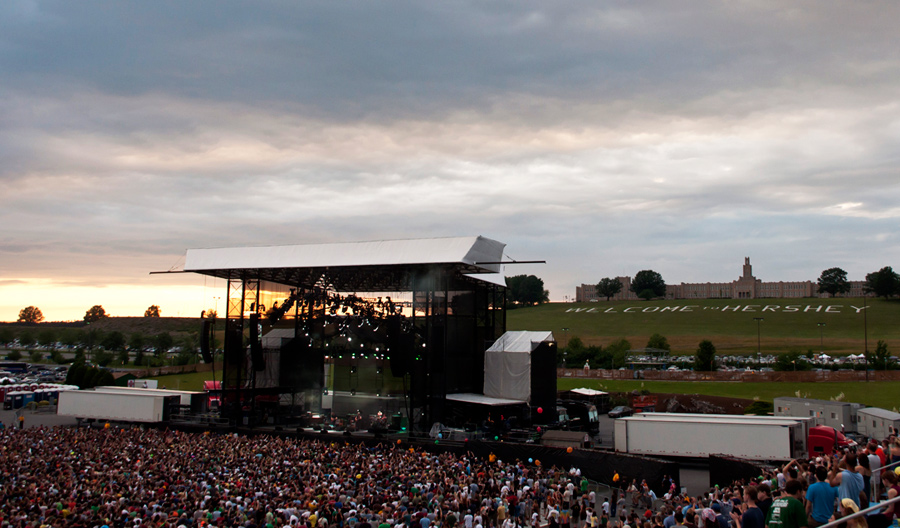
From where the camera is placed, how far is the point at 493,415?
34.5 m

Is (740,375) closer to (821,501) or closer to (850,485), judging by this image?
(850,485)

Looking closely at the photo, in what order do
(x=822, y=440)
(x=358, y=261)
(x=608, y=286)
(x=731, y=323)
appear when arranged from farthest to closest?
(x=608, y=286)
(x=731, y=323)
(x=358, y=261)
(x=822, y=440)

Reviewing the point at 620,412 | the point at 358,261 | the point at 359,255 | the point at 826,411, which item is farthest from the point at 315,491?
the point at 620,412

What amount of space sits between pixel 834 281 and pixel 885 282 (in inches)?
1293

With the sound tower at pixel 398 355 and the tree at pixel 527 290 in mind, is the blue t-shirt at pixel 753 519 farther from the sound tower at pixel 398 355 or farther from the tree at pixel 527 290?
the tree at pixel 527 290

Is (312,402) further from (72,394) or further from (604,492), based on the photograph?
(604,492)

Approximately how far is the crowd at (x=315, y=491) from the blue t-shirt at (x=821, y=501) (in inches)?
4.9

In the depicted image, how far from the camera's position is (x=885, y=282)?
131125mm

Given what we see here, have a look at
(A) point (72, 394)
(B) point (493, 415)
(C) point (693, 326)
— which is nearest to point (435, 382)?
(B) point (493, 415)

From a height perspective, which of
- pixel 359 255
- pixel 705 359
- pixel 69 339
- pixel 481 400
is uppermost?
pixel 359 255

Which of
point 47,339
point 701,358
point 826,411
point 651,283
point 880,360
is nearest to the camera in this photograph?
point 826,411

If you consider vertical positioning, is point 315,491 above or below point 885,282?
below

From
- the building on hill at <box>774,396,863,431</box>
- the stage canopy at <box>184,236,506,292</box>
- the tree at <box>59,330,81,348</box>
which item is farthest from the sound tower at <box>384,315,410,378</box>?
the tree at <box>59,330,81,348</box>

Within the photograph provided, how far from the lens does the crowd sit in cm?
1410
